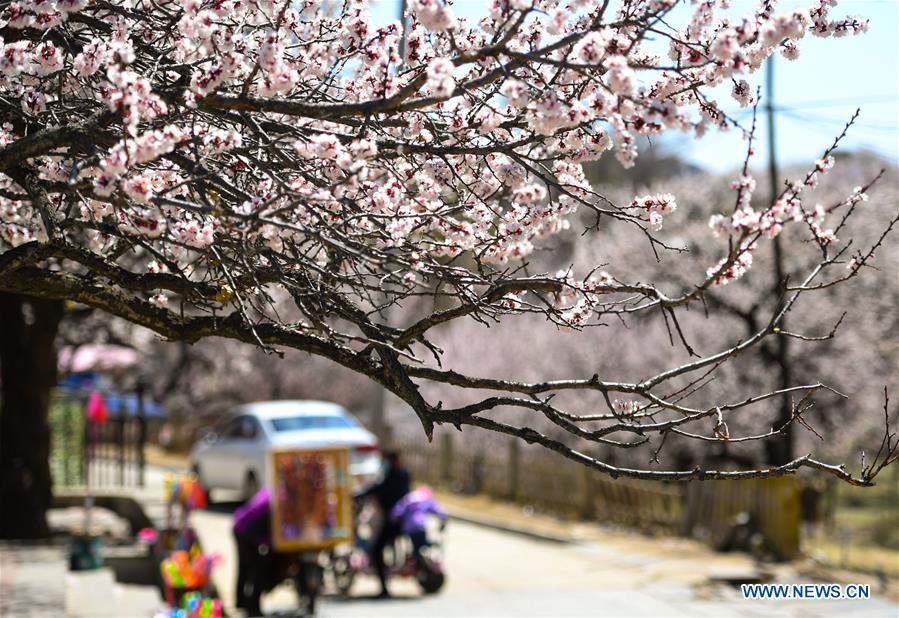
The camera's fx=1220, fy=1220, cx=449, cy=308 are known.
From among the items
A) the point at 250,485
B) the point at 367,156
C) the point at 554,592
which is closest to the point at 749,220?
the point at 367,156

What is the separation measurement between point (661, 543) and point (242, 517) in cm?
863

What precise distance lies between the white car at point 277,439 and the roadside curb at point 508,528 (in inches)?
93.1

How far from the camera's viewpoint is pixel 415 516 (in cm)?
1320

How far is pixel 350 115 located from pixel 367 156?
6.8 inches

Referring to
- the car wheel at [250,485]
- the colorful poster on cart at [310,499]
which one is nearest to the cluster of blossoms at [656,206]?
the colorful poster on cart at [310,499]

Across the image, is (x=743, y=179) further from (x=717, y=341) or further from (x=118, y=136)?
(x=717, y=341)

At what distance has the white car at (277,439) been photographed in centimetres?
1909

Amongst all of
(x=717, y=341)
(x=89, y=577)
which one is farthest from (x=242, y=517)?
(x=717, y=341)

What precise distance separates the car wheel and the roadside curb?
402cm

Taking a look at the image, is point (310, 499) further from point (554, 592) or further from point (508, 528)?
point (508, 528)

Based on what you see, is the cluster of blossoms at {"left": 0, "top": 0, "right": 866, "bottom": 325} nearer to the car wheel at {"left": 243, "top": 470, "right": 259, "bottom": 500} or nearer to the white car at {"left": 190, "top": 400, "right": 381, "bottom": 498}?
the white car at {"left": 190, "top": 400, "right": 381, "bottom": 498}

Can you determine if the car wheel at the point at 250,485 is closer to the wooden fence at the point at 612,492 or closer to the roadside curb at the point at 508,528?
the roadside curb at the point at 508,528

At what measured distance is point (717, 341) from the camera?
25875 mm

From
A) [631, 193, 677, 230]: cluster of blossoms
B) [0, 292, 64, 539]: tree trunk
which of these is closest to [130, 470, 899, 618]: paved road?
[0, 292, 64, 539]: tree trunk
